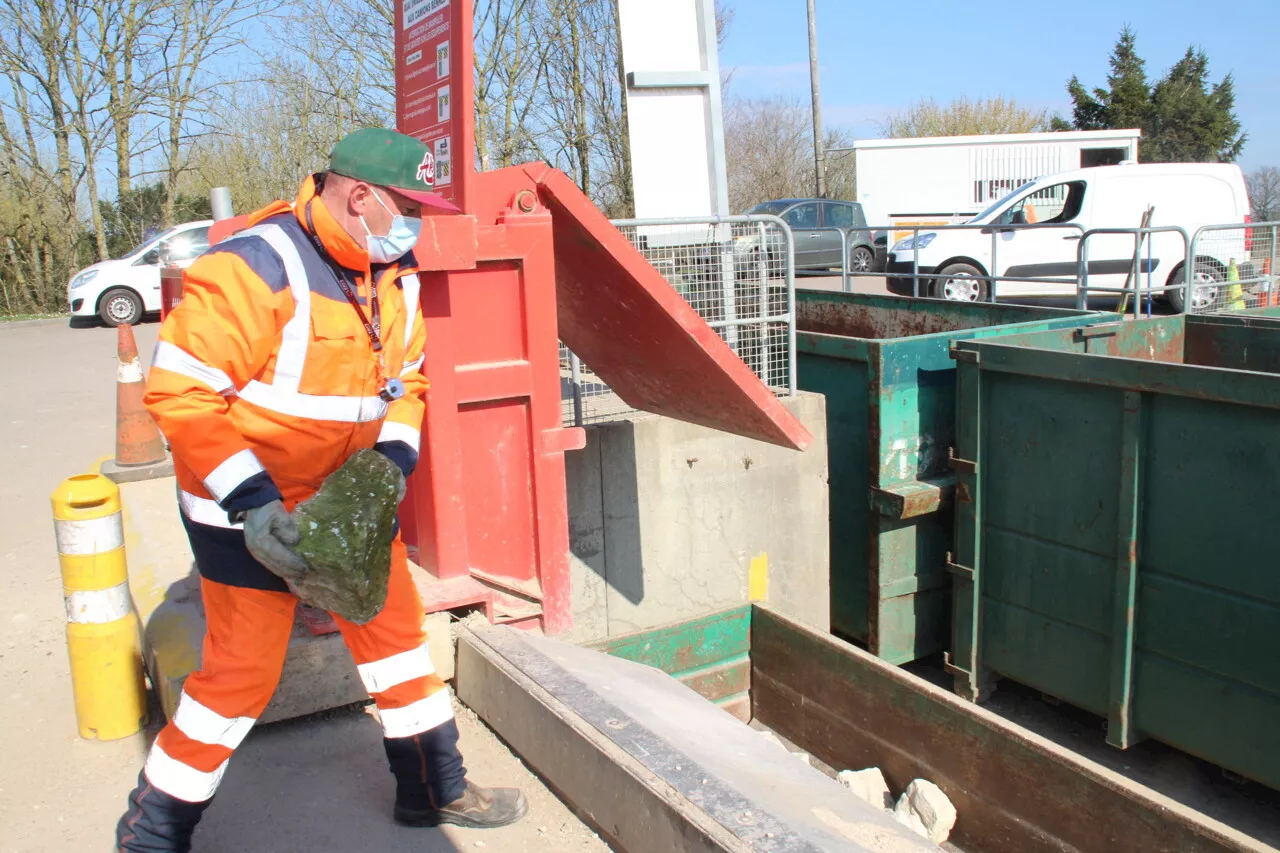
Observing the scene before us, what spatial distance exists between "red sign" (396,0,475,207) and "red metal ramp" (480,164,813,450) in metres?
0.16

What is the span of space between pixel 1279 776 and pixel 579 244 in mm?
3352

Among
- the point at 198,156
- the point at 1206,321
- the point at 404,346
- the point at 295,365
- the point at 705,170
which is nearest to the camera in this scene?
the point at 295,365

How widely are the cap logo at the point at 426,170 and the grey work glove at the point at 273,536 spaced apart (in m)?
0.92

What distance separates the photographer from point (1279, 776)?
4098mm

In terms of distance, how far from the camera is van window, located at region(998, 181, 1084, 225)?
50.2 ft

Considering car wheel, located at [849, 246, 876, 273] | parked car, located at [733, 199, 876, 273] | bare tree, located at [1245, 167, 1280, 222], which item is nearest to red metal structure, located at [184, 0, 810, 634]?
parked car, located at [733, 199, 876, 273]

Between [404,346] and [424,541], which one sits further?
[424,541]

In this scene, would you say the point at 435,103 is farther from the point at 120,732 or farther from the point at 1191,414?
the point at 1191,414

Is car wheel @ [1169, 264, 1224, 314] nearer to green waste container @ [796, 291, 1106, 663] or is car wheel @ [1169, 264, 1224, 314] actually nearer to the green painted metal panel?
Answer: green waste container @ [796, 291, 1106, 663]

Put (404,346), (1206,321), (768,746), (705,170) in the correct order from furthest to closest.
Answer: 1. (705,170)
2. (1206,321)
3. (768,746)
4. (404,346)

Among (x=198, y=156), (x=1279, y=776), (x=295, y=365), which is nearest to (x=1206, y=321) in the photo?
(x=1279, y=776)

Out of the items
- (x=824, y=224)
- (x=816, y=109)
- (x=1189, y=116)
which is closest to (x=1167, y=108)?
(x=1189, y=116)

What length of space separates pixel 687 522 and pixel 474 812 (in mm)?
2514

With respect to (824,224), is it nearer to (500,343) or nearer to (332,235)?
(500,343)
